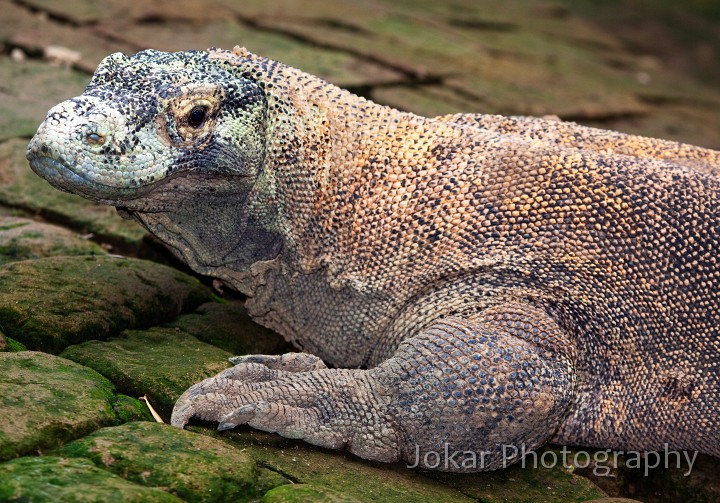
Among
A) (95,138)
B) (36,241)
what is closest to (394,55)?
(36,241)

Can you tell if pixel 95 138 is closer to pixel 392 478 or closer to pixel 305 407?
pixel 305 407

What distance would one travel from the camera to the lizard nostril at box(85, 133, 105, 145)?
3.14 meters

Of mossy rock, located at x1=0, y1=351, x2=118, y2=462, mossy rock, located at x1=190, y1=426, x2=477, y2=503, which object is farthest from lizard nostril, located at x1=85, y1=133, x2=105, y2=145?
mossy rock, located at x1=190, y1=426, x2=477, y2=503

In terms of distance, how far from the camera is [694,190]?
12.1 ft

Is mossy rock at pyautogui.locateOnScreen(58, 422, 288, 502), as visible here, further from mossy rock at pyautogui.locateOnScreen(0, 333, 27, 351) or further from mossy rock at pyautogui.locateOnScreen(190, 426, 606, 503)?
mossy rock at pyautogui.locateOnScreen(0, 333, 27, 351)

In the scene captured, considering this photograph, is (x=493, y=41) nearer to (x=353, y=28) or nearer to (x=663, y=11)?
(x=353, y=28)

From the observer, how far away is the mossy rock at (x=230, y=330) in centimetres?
399

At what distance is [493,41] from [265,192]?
8000mm

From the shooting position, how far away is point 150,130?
10.7 ft

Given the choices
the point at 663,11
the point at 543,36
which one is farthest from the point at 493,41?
the point at 663,11

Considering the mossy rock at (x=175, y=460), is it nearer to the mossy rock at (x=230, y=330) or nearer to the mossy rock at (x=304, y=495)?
the mossy rock at (x=304, y=495)

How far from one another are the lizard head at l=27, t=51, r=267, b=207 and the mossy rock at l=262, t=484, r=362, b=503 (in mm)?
1137

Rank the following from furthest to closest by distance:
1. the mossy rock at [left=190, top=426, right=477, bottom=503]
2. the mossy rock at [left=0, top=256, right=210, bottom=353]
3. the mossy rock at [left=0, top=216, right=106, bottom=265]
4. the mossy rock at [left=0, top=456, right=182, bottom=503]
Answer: the mossy rock at [left=0, top=216, right=106, bottom=265] < the mossy rock at [left=0, top=256, right=210, bottom=353] < the mossy rock at [left=190, top=426, right=477, bottom=503] < the mossy rock at [left=0, top=456, right=182, bottom=503]

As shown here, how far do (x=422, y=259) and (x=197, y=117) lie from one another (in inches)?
38.6
